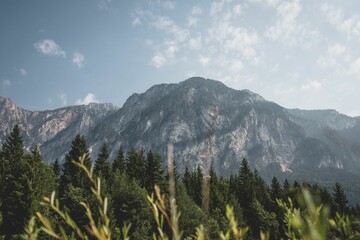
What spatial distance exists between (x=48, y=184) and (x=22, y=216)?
6174mm

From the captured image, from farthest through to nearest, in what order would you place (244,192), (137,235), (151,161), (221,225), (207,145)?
(244,192), (151,161), (221,225), (137,235), (207,145)

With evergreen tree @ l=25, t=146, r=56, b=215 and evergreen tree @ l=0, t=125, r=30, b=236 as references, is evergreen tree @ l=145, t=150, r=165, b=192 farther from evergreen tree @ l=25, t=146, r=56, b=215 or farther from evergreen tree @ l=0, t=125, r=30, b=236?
evergreen tree @ l=0, t=125, r=30, b=236

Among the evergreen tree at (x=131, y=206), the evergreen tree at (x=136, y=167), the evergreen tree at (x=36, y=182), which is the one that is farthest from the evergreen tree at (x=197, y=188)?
the evergreen tree at (x=36, y=182)

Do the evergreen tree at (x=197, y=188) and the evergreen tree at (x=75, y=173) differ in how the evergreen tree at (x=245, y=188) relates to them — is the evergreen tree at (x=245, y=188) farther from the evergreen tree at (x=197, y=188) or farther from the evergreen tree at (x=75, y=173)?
the evergreen tree at (x=75, y=173)

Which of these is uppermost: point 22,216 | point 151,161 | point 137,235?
point 151,161

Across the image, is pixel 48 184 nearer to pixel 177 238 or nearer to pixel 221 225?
pixel 221 225

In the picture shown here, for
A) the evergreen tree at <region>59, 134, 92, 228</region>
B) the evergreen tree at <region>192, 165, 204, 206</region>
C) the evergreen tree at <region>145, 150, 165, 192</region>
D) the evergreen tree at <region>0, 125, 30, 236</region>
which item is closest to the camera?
the evergreen tree at <region>0, 125, 30, 236</region>

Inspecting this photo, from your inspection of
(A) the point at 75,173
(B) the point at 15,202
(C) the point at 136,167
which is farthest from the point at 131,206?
(C) the point at 136,167

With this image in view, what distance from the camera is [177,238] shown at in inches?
72.7

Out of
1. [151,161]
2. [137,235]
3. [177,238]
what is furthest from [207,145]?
[151,161]

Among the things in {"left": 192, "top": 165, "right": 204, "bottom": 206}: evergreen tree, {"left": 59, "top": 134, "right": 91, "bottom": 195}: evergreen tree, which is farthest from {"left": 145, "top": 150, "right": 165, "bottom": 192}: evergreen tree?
{"left": 59, "top": 134, "right": 91, "bottom": 195}: evergreen tree

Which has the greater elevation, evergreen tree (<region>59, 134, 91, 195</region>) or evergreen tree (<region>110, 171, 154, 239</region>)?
evergreen tree (<region>59, 134, 91, 195</region>)

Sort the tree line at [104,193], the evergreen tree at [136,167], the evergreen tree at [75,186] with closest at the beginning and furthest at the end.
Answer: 1. the tree line at [104,193]
2. the evergreen tree at [75,186]
3. the evergreen tree at [136,167]

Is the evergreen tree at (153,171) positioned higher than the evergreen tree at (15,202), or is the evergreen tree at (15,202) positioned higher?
the evergreen tree at (153,171)
